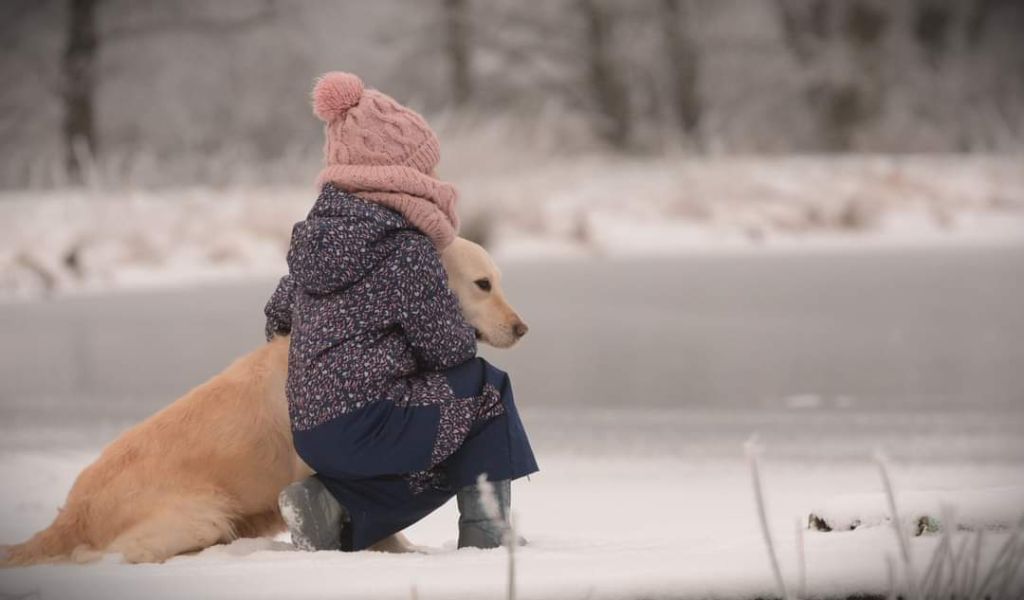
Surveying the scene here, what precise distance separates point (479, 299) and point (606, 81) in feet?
53.5

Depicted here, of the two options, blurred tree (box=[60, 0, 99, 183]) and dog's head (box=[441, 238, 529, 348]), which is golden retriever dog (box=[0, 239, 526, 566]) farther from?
blurred tree (box=[60, 0, 99, 183])

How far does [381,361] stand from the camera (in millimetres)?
2676

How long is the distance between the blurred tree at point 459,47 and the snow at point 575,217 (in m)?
5.35

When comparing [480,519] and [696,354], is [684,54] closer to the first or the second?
[696,354]

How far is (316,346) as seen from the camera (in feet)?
8.75

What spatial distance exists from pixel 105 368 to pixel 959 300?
478 cm

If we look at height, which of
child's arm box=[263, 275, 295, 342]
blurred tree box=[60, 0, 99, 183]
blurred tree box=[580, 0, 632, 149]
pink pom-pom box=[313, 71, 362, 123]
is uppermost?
blurred tree box=[580, 0, 632, 149]

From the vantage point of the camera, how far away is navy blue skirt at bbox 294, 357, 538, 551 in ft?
8.75

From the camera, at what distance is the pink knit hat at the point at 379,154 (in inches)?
107

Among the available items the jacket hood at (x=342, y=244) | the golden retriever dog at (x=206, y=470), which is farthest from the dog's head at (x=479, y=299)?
the jacket hood at (x=342, y=244)

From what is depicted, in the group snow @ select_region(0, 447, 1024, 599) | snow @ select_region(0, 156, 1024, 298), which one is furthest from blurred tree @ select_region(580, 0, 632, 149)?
snow @ select_region(0, 447, 1024, 599)

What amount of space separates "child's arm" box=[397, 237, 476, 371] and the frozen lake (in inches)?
66.8

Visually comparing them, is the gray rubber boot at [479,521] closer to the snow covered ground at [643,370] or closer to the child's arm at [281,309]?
the snow covered ground at [643,370]

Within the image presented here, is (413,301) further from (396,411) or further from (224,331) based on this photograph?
(224,331)
